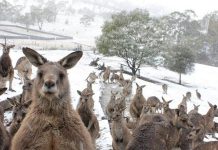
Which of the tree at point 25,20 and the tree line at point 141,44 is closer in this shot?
the tree line at point 141,44

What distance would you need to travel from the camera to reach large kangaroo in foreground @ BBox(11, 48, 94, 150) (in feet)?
15.3

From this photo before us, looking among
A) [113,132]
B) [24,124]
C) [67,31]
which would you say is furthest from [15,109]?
[67,31]

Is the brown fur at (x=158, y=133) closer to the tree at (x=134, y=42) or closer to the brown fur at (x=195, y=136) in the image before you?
the brown fur at (x=195, y=136)

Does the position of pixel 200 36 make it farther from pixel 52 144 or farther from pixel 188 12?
pixel 52 144

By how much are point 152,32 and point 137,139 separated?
32282 mm

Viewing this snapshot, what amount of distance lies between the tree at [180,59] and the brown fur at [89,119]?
32.4m

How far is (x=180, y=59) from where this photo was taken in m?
43.1

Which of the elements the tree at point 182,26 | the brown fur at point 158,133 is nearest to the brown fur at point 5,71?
the brown fur at point 158,133

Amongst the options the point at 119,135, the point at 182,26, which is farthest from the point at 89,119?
the point at 182,26

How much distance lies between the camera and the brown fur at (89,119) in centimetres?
933

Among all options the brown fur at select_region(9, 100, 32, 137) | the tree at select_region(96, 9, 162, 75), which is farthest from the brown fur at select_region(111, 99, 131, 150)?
the tree at select_region(96, 9, 162, 75)

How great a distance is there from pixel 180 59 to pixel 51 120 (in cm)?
3910

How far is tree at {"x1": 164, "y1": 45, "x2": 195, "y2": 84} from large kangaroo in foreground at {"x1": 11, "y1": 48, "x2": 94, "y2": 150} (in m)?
37.7

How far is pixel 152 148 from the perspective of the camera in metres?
7.46
